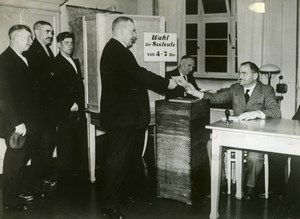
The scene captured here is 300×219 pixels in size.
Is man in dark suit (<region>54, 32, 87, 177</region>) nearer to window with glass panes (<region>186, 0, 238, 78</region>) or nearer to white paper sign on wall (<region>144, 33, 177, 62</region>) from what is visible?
white paper sign on wall (<region>144, 33, 177, 62</region>)

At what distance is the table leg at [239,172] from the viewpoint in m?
4.00

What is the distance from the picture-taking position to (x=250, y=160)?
13.1 ft

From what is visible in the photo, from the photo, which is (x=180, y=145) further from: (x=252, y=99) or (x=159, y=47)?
(x=159, y=47)

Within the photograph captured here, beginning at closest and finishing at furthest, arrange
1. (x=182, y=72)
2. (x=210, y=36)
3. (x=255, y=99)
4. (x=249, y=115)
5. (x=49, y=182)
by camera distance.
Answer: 1. (x=249, y=115)
2. (x=255, y=99)
3. (x=49, y=182)
4. (x=182, y=72)
5. (x=210, y=36)

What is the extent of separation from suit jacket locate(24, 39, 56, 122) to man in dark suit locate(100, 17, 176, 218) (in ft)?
3.49

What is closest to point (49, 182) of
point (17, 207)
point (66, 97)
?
point (17, 207)

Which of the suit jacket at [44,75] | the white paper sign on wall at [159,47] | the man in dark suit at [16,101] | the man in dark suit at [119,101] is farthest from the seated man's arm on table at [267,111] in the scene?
the suit jacket at [44,75]

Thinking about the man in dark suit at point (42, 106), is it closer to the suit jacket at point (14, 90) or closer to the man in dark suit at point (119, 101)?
the suit jacket at point (14, 90)

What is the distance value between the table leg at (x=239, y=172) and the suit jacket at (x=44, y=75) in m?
2.16

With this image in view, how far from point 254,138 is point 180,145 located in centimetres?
83

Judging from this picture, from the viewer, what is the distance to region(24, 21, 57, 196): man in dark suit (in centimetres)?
420

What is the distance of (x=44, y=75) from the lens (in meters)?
4.30

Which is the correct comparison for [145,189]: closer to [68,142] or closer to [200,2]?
[68,142]

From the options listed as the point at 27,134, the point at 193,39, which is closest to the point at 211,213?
the point at 27,134
